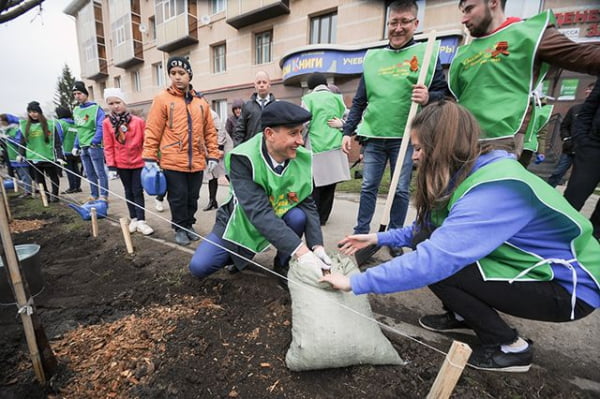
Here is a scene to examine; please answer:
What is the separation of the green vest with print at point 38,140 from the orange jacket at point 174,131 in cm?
375

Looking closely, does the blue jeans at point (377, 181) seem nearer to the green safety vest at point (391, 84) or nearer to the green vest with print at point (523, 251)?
the green safety vest at point (391, 84)

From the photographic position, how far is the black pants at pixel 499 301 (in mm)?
1188

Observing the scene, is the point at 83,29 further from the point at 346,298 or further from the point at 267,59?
the point at 346,298

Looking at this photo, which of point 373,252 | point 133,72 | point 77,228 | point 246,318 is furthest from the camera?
point 133,72

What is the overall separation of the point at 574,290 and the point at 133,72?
75.5 ft

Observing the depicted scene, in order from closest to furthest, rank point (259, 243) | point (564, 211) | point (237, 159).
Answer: point (564, 211) → point (237, 159) → point (259, 243)

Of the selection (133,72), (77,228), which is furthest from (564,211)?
(133,72)

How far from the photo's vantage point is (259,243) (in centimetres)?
203

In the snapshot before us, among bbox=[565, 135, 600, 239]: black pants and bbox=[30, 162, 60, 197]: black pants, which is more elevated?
bbox=[565, 135, 600, 239]: black pants

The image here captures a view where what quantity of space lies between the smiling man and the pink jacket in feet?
8.31

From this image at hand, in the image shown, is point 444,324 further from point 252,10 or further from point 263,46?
point 263,46

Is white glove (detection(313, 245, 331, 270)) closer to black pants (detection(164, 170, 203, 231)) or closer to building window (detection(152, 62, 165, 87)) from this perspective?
black pants (detection(164, 170, 203, 231))

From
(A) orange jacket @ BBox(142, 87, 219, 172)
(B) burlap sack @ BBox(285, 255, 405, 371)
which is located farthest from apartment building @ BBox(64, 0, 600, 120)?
(B) burlap sack @ BBox(285, 255, 405, 371)

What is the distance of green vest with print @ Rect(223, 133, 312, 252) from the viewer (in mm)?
1816
